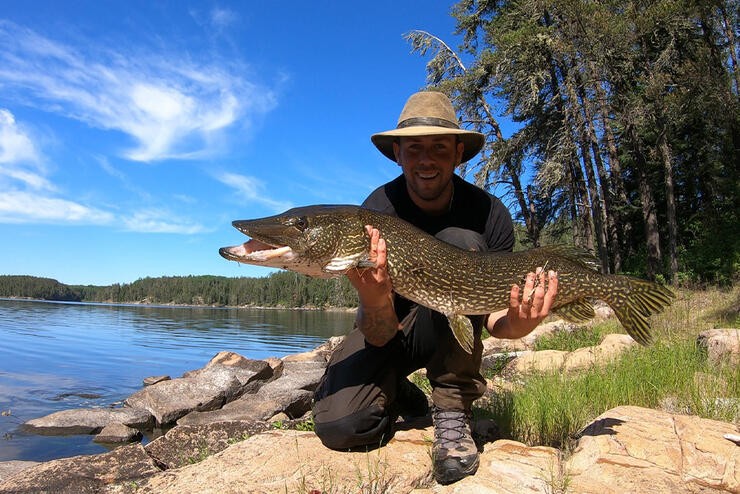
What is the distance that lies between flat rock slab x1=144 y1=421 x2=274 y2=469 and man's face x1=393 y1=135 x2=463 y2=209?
3264 millimetres

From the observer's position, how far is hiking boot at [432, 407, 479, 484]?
10.1ft

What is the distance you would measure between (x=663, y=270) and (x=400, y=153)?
20.7 meters

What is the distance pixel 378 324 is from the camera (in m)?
3.57

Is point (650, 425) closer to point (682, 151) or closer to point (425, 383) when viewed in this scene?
point (425, 383)

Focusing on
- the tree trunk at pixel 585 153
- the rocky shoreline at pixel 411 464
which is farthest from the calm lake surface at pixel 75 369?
the tree trunk at pixel 585 153

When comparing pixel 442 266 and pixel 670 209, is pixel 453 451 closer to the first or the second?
pixel 442 266

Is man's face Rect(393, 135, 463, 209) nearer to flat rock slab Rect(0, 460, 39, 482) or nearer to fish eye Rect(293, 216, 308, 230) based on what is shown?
fish eye Rect(293, 216, 308, 230)

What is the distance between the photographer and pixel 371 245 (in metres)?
3.33

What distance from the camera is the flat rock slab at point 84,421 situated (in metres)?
8.10

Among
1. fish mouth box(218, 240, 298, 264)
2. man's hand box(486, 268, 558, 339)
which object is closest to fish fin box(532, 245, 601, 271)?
man's hand box(486, 268, 558, 339)

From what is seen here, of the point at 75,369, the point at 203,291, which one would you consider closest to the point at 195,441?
the point at 75,369

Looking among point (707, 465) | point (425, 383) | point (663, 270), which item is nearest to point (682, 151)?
point (663, 270)

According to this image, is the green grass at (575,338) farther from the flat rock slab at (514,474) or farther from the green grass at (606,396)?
the flat rock slab at (514,474)

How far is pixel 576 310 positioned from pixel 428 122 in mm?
1920
